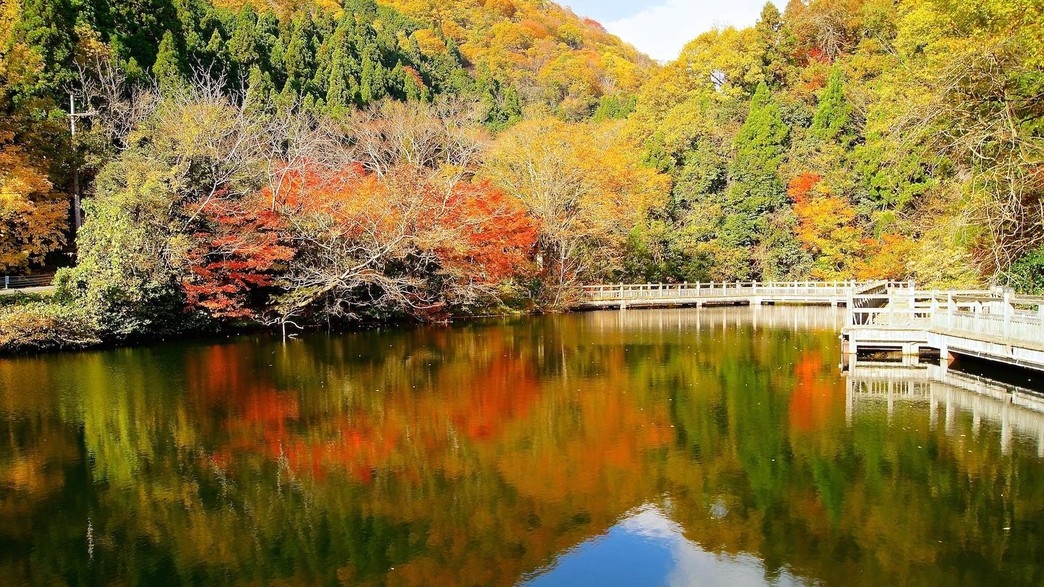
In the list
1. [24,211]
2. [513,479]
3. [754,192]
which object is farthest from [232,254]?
[754,192]

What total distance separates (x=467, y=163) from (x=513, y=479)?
111 feet

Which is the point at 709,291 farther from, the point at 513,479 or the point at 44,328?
the point at 513,479

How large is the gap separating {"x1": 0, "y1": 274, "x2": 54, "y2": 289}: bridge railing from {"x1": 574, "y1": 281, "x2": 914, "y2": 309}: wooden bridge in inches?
877

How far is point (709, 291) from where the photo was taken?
37.9m

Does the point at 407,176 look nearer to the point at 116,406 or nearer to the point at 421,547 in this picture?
the point at 116,406

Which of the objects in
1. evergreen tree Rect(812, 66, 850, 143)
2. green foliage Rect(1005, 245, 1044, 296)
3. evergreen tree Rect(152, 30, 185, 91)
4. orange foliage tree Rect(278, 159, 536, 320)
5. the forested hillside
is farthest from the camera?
evergreen tree Rect(812, 66, 850, 143)

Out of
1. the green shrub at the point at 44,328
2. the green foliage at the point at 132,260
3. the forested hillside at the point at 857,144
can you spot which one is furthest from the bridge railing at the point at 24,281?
the forested hillside at the point at 857,144

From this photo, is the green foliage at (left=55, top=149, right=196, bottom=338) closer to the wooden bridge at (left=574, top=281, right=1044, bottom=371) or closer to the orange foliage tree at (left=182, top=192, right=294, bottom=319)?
the orange foliage tree at (left=182, top=192, right=294, bottom=319)

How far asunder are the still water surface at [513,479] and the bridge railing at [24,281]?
11.8 metres

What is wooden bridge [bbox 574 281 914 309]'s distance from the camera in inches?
1432

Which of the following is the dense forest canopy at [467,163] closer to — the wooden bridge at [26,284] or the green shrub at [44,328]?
the green shrub at [44,328]

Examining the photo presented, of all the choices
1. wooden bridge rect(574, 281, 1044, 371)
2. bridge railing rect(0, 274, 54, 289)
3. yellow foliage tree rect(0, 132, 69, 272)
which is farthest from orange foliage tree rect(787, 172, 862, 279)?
bridge railing rect(0, 274, 54, 289)

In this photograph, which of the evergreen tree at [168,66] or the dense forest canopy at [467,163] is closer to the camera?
the dense forest canopy at [467,163]

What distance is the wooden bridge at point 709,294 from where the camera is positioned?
36.4 meters
